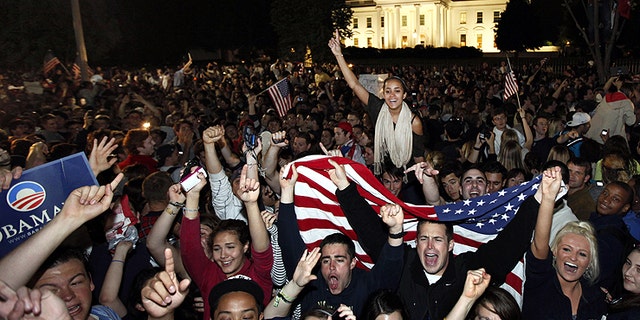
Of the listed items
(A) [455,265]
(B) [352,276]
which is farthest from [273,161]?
(A) [455,265]

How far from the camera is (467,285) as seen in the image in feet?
10.9

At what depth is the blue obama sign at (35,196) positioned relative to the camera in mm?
3643

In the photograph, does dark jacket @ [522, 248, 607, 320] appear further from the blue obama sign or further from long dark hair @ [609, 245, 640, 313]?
the blue obama sign

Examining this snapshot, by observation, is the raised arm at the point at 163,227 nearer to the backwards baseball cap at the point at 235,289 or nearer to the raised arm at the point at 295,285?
the backwards baseball cap at the point at 235,289

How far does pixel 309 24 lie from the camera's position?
41.3m

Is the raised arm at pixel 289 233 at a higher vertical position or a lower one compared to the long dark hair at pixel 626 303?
higher

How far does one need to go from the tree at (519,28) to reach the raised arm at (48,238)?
64.0 meters

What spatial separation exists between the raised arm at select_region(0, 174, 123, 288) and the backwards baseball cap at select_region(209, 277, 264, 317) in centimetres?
100

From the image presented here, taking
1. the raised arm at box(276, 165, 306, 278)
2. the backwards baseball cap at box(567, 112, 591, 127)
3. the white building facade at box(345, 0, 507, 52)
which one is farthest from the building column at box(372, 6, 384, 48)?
the raised arm at box(276, 165, 306, 278)

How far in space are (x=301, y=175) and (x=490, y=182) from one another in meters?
2.41

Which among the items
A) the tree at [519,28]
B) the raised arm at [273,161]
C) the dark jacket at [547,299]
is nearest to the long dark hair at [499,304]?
the dark jacket at [547,299]

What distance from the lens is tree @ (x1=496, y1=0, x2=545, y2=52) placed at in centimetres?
6159

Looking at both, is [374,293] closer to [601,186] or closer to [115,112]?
[601,186]

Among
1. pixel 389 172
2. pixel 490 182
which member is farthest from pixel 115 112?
pixel 490 182
